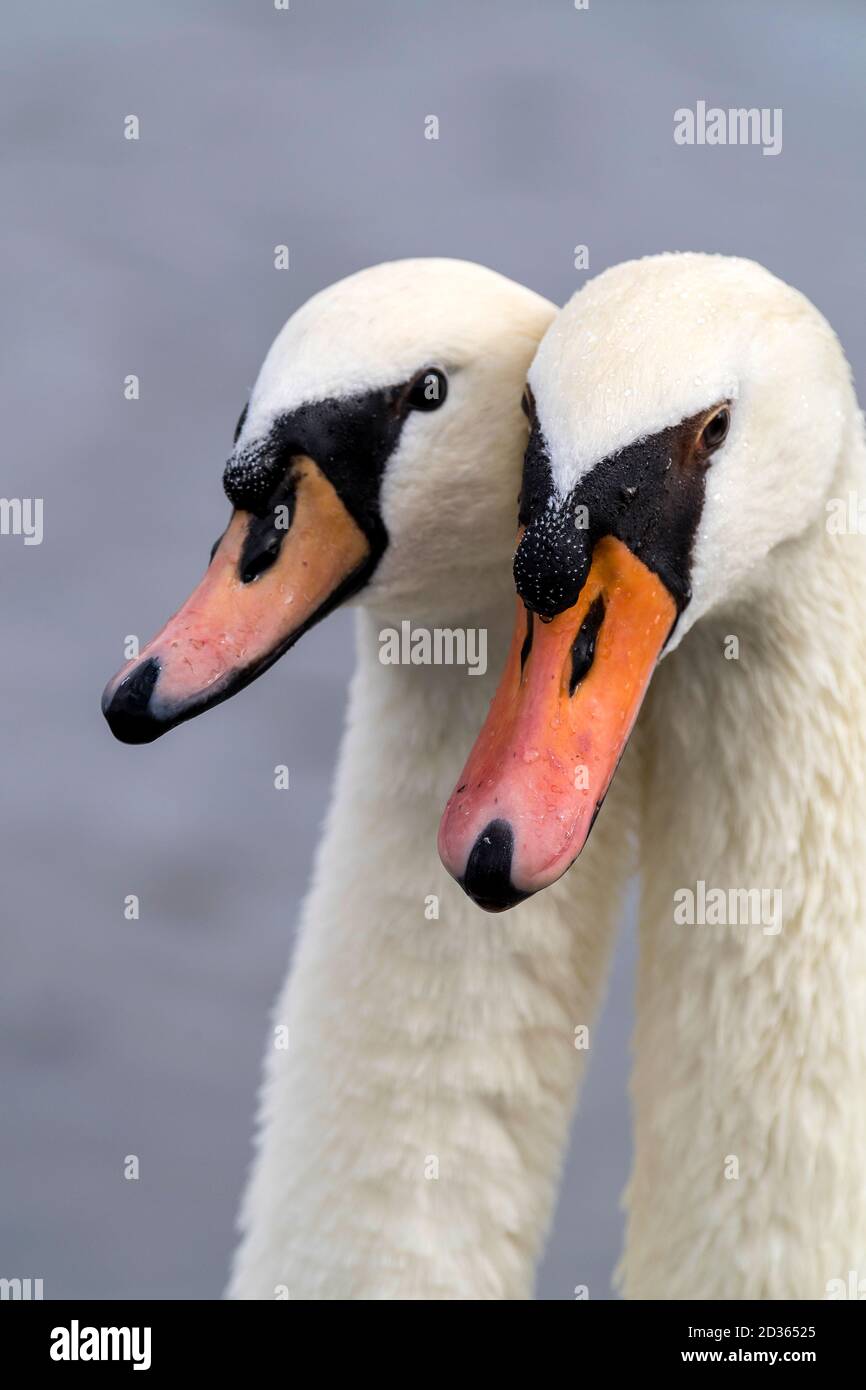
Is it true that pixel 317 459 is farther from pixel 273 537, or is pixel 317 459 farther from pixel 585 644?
pixel 585 644

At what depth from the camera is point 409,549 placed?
1670 millimetres

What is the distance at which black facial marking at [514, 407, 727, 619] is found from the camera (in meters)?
1.39

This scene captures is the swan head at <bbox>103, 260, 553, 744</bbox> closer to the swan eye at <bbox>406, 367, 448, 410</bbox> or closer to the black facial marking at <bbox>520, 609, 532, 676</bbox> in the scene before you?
the swan eye at <bbox>406, 367, 448, 410</bbox>

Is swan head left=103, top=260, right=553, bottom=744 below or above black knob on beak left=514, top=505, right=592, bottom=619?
above

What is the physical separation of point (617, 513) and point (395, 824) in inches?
22.7

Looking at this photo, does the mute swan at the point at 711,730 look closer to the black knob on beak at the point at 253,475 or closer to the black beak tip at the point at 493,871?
the black beak tip at the point at 493,871

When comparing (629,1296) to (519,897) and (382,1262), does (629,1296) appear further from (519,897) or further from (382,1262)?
(519,897)

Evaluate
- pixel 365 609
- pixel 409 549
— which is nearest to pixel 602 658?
pixel 409 549

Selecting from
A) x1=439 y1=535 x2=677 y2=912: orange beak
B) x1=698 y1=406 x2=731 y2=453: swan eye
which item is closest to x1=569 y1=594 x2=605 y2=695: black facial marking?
x1=439 y1=535 x2=677 y2=912: orange beak

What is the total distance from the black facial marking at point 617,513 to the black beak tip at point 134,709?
1.01ft

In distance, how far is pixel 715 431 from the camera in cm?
147

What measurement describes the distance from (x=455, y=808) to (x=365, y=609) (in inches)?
18.3

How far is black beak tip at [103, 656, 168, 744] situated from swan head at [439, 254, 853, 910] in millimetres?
254

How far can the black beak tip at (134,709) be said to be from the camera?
5.01ft
